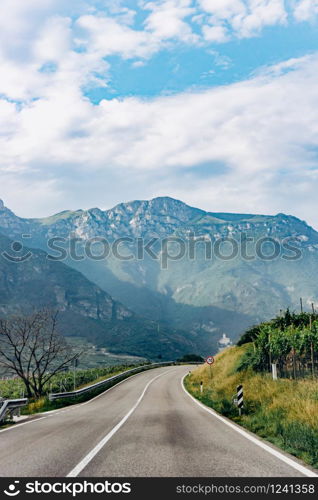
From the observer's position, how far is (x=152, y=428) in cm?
1266

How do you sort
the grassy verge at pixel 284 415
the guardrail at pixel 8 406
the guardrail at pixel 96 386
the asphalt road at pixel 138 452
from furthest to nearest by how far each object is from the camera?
the guardrail at pixel 96 386 < the guardrail at pixel 8 406 < the grassy verge at pixel 284 415 < the asphalt road at pixel 138 452

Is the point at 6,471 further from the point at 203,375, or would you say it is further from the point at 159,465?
the point at 203,375

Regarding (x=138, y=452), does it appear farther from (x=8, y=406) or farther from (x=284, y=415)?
(x=8, y=406)

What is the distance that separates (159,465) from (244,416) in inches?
344

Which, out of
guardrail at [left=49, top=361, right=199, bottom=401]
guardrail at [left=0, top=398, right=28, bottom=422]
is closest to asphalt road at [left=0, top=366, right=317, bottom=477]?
guardrail at [left=0, top=398, right=28, bottom=422]

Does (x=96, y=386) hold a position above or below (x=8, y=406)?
below

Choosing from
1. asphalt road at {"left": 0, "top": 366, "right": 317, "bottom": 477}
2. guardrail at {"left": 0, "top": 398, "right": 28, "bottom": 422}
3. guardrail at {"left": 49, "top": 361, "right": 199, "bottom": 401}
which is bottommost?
guardrail at {"left": 49, "top": 361, "right": 199, "bottom": 401}

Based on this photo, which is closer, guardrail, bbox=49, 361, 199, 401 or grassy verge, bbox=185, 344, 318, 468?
grassy verge, bbox=185, 344, 318, 468

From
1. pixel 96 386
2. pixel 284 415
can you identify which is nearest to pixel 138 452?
pixel 284 415

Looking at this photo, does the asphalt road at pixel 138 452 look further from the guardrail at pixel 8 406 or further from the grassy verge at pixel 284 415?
the guardrail at pixel 8 406

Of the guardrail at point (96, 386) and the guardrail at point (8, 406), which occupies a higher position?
the guardrail at point (8, 406)

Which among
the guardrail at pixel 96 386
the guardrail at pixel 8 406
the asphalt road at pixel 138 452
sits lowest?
the guardrail at pixel 96 386

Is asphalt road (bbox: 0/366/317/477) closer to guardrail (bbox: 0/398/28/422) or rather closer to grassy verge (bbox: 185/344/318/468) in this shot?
grassy verge (bbox: 185/344/318/468)

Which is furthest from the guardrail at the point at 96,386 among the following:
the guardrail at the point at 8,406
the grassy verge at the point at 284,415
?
the grassy verge at the point at 284,415
